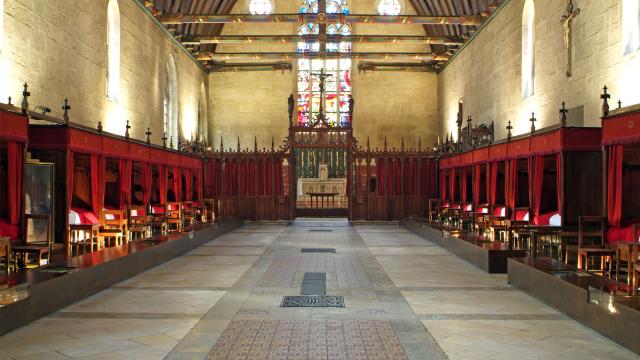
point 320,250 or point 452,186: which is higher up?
point 452,186

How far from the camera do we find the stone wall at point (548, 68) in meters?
11.1

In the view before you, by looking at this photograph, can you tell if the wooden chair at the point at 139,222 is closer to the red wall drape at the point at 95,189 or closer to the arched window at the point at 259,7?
the red wall drape at the point at 95,189

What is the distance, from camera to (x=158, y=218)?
13.8 meters

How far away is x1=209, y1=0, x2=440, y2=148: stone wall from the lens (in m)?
27.2

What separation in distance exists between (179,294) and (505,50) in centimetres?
1353

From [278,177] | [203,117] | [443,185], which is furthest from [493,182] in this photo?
[203,117]

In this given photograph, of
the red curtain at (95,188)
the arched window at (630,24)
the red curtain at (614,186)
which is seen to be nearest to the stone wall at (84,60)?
the red curtain at (95,188)

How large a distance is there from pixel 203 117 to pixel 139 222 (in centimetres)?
1454

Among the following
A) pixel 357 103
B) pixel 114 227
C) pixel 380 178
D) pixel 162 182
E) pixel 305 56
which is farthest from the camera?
pixel 357 103

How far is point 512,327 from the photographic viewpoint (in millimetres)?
5625

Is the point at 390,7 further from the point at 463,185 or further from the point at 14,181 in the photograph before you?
the point at 14,181

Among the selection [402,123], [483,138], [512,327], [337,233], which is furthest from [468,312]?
[402,123]

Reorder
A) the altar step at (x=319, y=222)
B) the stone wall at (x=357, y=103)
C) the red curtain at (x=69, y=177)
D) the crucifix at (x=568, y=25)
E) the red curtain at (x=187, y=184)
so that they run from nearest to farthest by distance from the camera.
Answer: the red curtain at (x=69, y=177) < the crucifix at (x=568, y=25) < the red curtain at (x=187, y=184) < the altar step at (x=319, y=222) < the stone wall at (x=357, y=103)

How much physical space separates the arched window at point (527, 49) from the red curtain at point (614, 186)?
695 centimetres
